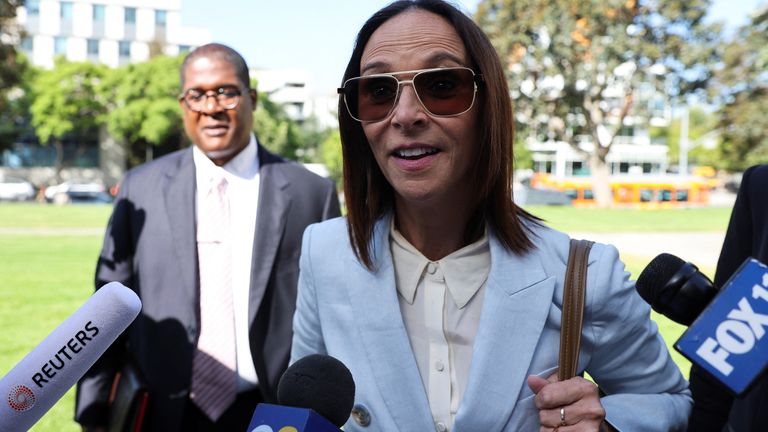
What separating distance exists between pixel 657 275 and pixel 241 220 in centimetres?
257

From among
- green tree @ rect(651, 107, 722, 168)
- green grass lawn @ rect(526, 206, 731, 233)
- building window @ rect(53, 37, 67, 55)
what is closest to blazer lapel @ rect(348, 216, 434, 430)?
green grass lawn @ rect(526, 206, 731, 233)

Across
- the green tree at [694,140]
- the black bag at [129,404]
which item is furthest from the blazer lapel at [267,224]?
the green tree at [694,140]

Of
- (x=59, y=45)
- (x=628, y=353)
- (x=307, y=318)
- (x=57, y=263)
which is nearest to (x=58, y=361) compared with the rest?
(x=307, y=318)

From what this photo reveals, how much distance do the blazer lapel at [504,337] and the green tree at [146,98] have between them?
5003 centimetres

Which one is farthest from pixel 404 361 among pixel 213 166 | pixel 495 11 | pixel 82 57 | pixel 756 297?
pixel 82 57

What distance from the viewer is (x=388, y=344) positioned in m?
1.94

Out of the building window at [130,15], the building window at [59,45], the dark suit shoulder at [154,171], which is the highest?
the building window at [130,15]

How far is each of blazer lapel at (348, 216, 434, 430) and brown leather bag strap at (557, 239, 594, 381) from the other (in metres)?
0.35

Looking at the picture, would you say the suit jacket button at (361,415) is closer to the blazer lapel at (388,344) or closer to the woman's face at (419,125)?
the blazer lapel at (388,344)

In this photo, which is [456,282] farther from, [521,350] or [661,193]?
[661,193]

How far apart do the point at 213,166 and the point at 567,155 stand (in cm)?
7387

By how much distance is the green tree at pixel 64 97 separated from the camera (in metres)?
51.0

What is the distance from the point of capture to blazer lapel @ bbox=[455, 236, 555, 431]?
183 cm

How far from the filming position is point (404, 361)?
1919 millimetres
